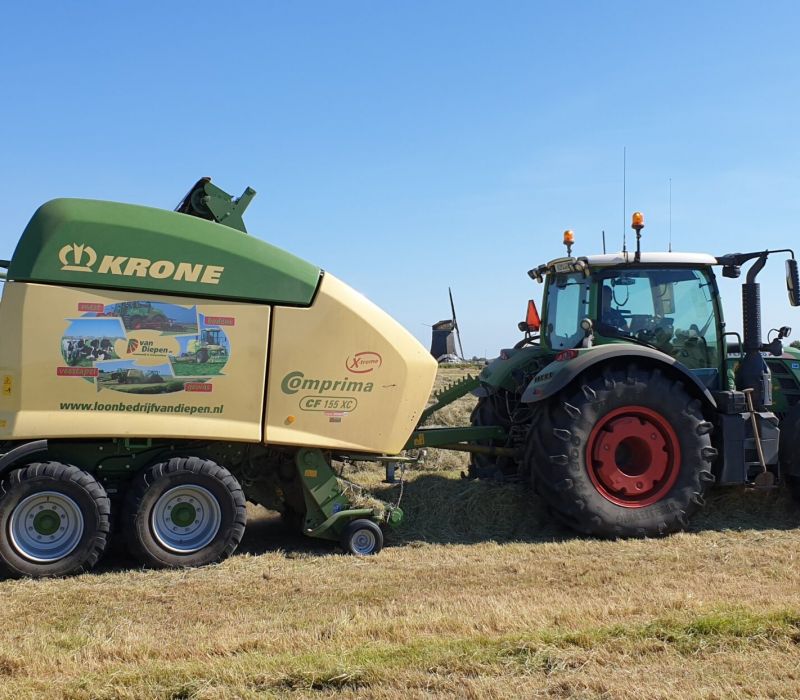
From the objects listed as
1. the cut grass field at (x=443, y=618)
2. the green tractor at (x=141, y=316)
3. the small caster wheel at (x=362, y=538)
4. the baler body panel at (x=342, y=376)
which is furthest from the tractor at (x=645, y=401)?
the green tractor at (x=141, y=316)

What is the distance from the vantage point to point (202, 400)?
576 cm

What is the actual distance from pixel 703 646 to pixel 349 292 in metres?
3.44

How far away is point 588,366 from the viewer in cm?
642

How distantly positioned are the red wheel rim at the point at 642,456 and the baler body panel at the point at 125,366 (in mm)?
2576

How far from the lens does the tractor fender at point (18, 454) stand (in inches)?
213

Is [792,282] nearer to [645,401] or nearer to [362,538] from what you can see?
[645,401]

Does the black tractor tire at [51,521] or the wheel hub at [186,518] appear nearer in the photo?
the black tractor tire at [51,521]

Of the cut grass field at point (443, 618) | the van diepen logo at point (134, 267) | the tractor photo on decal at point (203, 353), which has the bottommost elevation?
the cut grass field at point (443, 618)

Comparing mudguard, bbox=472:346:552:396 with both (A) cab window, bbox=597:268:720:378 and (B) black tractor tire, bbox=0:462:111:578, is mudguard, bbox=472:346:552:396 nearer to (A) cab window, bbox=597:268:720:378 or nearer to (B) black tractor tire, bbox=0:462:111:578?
(A) cab window, bbox=597:268:720:378

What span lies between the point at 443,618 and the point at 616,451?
281 centimetres

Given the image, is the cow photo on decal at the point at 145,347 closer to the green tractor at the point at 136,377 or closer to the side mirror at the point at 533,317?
the green tractor at the point at 136,377

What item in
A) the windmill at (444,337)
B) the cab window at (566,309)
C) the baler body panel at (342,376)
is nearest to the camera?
the baler body panel at (342,376)

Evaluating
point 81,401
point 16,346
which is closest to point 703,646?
point 81,401

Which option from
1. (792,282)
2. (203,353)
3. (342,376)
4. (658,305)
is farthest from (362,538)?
(792,282)
